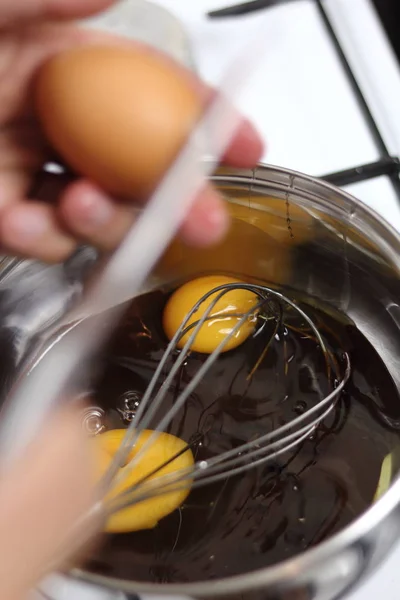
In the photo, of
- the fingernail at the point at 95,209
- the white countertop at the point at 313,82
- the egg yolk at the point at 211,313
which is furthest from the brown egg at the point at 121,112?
the white countertop at the point at 313,82

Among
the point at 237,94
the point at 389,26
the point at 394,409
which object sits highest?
the point at 237,94

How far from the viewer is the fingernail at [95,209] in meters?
0.45

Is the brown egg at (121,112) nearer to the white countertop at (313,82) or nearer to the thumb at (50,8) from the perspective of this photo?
the thumb at (50,8)

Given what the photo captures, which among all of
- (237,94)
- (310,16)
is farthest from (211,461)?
(310,16)

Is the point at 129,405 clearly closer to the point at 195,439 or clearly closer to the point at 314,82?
the point at 195,439

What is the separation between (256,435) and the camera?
0.51 m

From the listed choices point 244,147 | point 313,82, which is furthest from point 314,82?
point 244,147

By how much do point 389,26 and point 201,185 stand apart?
1.52 ft

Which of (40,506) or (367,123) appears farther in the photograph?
(367,123)

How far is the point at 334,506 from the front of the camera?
0.46 metres

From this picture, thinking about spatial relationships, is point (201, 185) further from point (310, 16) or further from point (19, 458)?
point (310, 16)

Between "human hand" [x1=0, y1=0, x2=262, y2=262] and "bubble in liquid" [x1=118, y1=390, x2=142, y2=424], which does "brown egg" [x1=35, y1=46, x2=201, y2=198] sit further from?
"bubble in liquid" [x1=118, y1=390, x2=142, y2=424]

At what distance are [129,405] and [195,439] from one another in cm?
7

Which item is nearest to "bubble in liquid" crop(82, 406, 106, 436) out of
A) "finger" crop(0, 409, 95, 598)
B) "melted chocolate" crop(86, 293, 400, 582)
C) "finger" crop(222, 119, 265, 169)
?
"melted chocolate" crop(86, 293, 400, 582)
